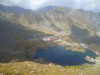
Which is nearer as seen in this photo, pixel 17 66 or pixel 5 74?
pixel 5 74

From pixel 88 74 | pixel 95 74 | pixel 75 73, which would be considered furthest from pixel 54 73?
pixel 95 74

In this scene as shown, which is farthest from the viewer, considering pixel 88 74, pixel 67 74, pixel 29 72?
pixel 88 74

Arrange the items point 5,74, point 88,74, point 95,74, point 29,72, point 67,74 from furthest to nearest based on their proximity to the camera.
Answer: point 95,74 → point 88,74 → point 67,74 → point 29,72 → point 5,74

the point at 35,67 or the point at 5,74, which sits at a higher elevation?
the point at 35,67

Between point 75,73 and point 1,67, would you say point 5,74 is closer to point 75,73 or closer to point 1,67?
point 1,67

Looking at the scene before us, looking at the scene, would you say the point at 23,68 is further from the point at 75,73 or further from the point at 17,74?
the point at 75,73

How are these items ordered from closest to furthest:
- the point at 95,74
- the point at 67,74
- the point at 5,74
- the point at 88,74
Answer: the point at 5,74 < the point at 67,74 < the point at 88,74 < the point at 95,74

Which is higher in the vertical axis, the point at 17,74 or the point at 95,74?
the point at 95,74

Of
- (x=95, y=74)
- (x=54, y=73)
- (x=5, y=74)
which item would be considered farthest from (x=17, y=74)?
(x=95, y=74)

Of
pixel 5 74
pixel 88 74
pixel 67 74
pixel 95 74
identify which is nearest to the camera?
pixel 5 74
